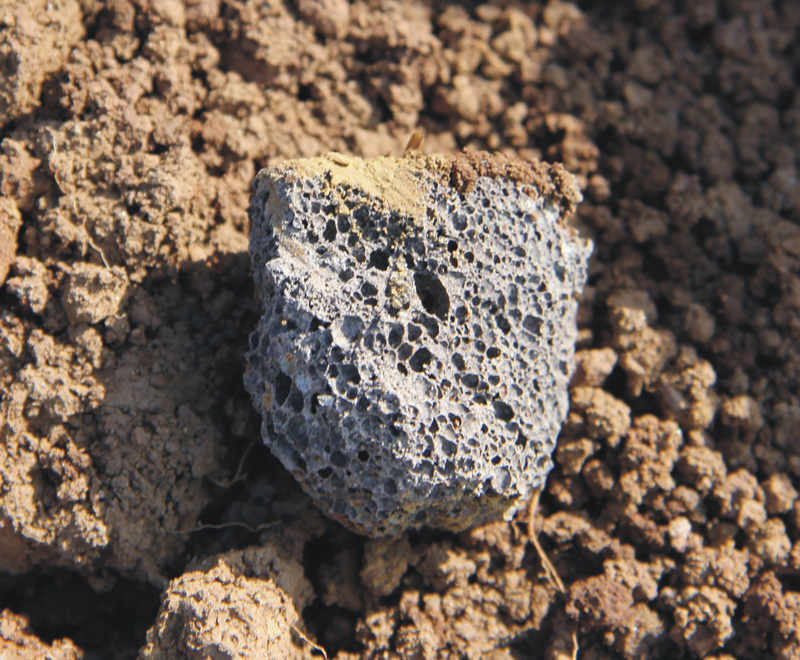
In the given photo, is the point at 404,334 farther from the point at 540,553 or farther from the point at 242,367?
the point at 540,553

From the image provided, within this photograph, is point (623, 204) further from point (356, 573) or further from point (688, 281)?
point (356, 573)

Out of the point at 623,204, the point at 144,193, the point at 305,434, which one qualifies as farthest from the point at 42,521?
the point at 623,204

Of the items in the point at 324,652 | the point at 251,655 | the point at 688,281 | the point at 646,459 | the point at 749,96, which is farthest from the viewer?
the point at 749,96

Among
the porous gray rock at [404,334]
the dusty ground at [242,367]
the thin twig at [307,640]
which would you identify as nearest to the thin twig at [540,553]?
the dusty ground at [242,367]

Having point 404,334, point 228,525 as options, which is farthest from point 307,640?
point 404,334

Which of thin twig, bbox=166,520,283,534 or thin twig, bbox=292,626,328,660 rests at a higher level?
thin twig, bbox=166,520,283,534

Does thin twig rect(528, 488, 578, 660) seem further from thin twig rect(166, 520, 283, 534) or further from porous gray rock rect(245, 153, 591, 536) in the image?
thin twig rect(166, 520, 283, 534)

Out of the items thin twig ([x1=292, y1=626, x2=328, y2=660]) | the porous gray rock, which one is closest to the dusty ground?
thin twig ([x1=292, y1=626, x2=328, y2=660])
